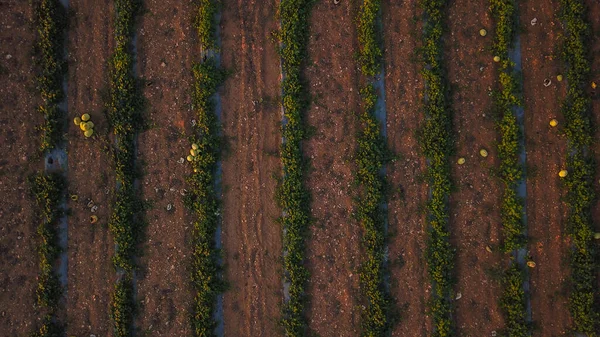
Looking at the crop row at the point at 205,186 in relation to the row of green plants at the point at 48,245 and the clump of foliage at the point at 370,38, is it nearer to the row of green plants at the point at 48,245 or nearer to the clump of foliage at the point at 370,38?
the row of green plants at the point at 48,245

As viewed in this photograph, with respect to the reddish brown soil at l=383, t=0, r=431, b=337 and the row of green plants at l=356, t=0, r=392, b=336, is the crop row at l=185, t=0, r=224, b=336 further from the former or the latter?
the reddish brown soil at l=383, t=0, r=431, b=337

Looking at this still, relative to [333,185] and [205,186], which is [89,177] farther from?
[333,185]

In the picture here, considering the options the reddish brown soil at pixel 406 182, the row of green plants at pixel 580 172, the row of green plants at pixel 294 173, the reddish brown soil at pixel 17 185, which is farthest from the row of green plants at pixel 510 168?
the reddish brown soil at pixel 17 185

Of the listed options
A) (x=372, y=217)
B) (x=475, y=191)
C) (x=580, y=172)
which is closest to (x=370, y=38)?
(x=372, y=217)

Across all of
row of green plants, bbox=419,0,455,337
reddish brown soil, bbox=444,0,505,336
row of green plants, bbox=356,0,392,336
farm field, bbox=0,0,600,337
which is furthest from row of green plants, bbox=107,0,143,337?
reddish brown soil, bbox=444,0,505,336

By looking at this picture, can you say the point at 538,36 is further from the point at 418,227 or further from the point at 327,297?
the point at 327,297

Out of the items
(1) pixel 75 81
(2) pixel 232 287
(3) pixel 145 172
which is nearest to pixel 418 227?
(2) pixel 232 287

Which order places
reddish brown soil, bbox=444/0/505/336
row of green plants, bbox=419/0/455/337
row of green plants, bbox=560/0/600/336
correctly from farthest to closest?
1. reddish brown soil, bbox=444/0/505/336
2. row of green plants, bbox=419/0/455/337
3. row of green plants, bbox=560/0/600/336
